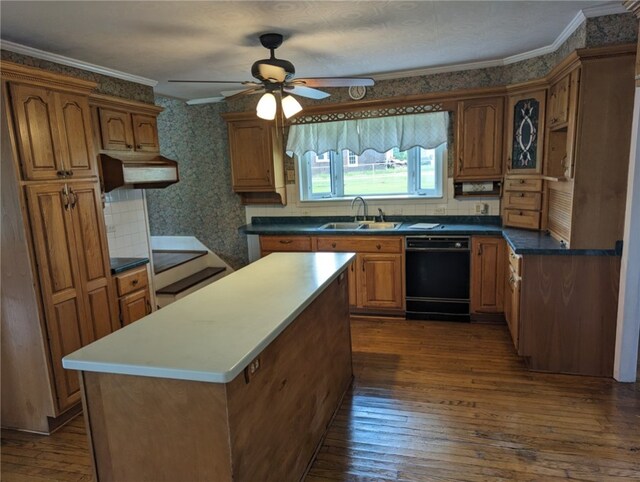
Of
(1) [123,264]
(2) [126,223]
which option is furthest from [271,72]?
(2) [126,223]

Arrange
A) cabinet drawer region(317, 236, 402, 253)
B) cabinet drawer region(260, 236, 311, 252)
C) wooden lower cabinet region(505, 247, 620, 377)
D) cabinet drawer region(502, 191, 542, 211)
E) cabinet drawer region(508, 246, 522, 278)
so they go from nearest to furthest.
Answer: wooden lower cabinet region(505, 247, 620, 377) < cabinet drawer region(508, 246, 522, 278) < cabinet drawer region(502, 191, 542, 211) < cabinet drawer region(317, 236, 402, 253) < cabinet drawer region(260, 236, 311, 252)

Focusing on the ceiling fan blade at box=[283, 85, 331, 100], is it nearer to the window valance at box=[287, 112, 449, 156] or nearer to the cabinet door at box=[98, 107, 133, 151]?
the window valance at box=[287, 112, 449, 156]

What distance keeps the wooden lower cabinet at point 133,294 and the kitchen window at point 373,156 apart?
2100mm

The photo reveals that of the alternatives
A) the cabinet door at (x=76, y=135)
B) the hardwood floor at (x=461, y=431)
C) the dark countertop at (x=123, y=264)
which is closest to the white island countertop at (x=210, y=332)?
the hardwood floor at (x=461, y=431)

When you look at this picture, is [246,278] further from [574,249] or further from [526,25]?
[526,25]

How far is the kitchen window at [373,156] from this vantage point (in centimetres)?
434

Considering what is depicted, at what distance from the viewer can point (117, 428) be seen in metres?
1.54

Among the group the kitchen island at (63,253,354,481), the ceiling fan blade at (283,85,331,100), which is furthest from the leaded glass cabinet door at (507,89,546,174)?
the kitchen island at (63,253,354,481)

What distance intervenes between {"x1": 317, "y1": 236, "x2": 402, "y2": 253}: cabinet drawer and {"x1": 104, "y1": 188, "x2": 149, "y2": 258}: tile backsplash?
5.76ft

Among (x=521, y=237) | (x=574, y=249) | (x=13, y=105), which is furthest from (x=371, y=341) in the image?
(x=13, y=105)

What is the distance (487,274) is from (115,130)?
140 inches

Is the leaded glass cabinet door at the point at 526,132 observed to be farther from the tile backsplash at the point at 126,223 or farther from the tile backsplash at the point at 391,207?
the tile backsplash at the point at 126,223

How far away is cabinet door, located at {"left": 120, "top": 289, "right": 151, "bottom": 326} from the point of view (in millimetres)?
3287

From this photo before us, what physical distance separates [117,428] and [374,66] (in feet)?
11.6
